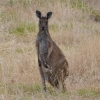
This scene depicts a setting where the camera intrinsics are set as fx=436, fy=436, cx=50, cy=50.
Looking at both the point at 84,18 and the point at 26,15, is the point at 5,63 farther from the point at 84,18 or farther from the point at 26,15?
the point at 84,18

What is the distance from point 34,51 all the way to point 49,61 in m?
2.94

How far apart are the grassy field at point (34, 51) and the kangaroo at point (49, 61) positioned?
22 cm

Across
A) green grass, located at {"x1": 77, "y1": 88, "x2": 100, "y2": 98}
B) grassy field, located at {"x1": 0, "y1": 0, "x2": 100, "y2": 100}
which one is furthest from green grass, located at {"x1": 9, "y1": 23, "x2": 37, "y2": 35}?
green grass, located at {"x1": 77, "y1": 88, "x2": 100, "y2": 98}

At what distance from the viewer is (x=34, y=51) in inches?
401

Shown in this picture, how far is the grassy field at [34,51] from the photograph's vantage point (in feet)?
22.7

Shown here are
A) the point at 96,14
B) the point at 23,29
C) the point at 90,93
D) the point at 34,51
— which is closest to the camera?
the point at 90,93

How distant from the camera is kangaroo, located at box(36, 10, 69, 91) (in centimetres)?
716

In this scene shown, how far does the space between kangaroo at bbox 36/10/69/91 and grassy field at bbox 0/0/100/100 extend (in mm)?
222

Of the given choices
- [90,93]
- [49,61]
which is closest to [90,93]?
[90,93]

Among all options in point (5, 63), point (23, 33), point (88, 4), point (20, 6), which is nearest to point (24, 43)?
point (23, 33)

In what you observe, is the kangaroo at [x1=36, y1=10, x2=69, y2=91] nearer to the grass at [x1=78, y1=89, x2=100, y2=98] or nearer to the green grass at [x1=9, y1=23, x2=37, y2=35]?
the grass at [x1=78, y1=89, x2=100, y2=98]

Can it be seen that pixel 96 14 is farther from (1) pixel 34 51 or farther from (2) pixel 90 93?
(2) pixel 90 93

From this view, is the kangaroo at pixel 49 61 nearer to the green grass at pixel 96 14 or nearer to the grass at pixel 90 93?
the grass at pixel 90 93

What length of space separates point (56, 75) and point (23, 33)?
5.98 meters
